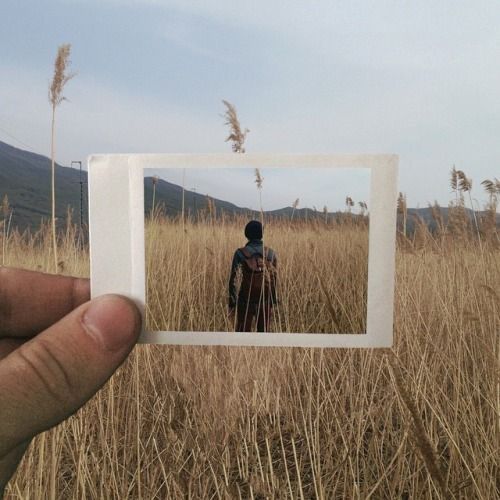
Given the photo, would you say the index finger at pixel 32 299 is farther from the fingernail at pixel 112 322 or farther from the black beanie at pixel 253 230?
the black beanie at pixel 253 230

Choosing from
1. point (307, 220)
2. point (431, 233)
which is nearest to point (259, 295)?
point (307, 220)

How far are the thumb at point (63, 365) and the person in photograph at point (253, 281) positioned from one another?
396 mm

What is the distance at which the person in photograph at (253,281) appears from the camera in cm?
153

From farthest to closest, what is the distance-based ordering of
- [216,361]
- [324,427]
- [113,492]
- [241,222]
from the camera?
[216,361] → [324,427] → [113,492] → [241,222]

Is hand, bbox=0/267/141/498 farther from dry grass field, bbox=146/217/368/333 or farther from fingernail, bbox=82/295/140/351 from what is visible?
dry grass field, bbox=146/217/368/333

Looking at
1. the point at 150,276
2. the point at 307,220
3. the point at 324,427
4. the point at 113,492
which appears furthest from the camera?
the point at 324,427

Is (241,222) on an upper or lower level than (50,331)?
upper

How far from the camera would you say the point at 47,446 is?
2158mm

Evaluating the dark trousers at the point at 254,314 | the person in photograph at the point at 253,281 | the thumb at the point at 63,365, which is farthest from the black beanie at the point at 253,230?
the thumb at the point at 63,365

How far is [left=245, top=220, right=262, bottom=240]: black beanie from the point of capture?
1562mm

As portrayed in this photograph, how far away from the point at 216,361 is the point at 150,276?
129 cm

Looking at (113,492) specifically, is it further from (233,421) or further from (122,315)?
(122,315)

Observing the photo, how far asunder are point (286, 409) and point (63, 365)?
4.54 feet

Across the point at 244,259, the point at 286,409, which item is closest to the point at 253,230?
the point at 244,259
